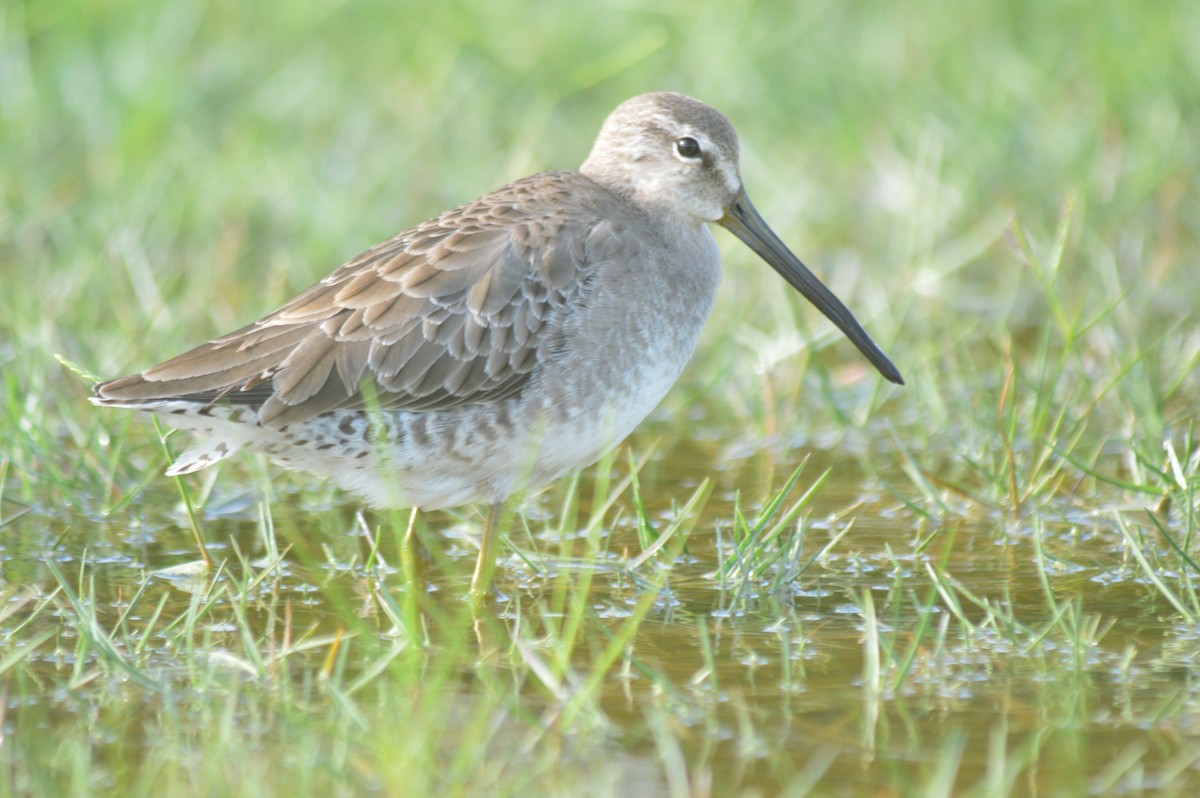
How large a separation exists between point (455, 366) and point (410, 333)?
151 millimetres

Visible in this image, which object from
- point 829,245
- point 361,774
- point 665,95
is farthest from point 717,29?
point 361,774

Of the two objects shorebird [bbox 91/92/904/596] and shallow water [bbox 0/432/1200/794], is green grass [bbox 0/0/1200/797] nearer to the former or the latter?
shallow water [bbox 0/432/1200/794]

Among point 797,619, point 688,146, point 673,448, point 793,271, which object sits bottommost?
point 797,619

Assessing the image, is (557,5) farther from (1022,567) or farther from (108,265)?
(1022,567)

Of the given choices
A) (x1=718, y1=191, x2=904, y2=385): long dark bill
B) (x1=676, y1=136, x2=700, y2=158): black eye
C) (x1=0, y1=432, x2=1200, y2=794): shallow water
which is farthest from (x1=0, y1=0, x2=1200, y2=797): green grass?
(x1=676, y1=136, x2=700, y2=158): black eye

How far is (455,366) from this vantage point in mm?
4668

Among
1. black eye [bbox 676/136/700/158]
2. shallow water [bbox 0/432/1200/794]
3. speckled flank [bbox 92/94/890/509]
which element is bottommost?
shallow water [bbox 0/432/1200/794]

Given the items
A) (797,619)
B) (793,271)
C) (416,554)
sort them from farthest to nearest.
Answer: (793,271) → (416,554) → (797,619)

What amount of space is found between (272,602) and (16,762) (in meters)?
1.12

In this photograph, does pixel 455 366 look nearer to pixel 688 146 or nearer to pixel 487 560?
pixel 487 560

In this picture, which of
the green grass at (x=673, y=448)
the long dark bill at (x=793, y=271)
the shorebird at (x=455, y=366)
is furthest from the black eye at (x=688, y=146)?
the green grass at (x=673, y=448)

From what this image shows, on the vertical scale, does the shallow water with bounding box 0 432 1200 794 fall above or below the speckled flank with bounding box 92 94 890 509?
below

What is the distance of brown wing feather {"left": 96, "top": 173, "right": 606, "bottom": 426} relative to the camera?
4527mm

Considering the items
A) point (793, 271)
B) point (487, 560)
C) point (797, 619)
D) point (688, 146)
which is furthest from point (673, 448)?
point (797, 619)
